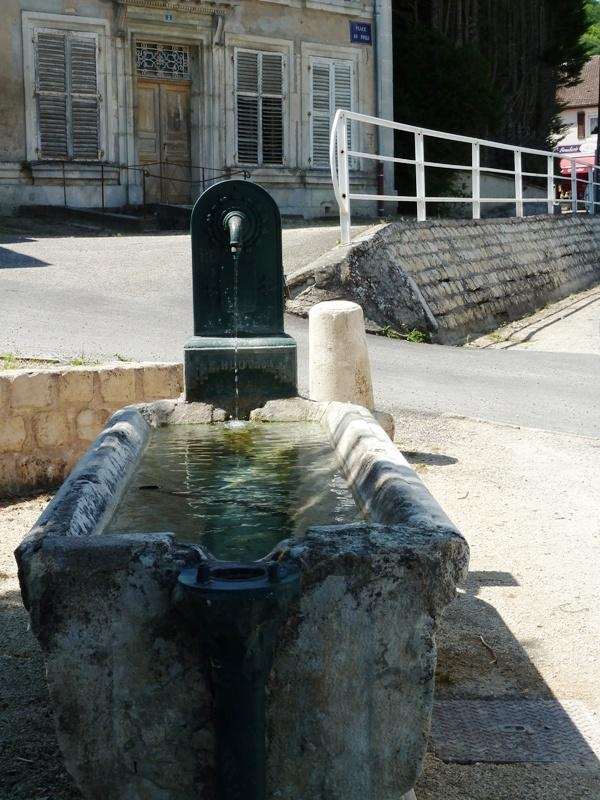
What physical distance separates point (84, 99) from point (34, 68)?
93 cm

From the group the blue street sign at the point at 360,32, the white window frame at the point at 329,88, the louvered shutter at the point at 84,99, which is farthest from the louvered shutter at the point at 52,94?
the blue street sign at the point at 360,32

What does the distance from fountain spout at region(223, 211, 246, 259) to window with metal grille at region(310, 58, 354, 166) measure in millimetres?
15747

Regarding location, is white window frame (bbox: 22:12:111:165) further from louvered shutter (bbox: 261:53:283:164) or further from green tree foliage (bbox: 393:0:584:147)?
green tree foliage (bbox: 393:0:584:147)

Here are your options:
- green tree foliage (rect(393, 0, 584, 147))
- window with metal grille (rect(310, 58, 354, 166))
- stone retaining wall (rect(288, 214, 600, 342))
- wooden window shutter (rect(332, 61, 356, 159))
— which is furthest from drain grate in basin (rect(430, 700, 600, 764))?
green tree foliage (rect(393, 0, 584, 147))

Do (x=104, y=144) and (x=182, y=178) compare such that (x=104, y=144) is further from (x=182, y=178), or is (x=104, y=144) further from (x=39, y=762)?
(x=39, y=762)

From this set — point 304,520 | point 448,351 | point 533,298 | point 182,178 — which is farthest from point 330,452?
point 182,178

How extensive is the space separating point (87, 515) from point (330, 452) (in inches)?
64.0

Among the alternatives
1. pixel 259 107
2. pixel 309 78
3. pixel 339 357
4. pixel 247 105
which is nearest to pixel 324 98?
pixel 309 78

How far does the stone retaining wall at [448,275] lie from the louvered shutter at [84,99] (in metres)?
6.92

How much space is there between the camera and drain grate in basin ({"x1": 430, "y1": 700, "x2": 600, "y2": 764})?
328 centimetres

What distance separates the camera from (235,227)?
16.8ft

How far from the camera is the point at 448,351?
11.0 meters

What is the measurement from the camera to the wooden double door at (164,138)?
63.1ft

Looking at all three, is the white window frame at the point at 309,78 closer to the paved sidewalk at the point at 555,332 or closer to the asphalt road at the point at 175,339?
the paved sidewalk at the point at 555,332
